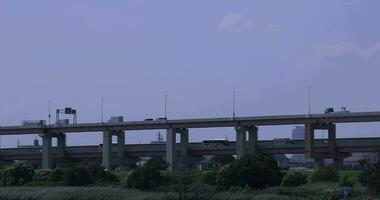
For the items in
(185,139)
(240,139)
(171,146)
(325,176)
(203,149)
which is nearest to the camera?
(325,176)

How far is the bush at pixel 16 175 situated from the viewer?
267ft

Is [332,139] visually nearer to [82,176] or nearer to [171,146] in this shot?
[171,146]

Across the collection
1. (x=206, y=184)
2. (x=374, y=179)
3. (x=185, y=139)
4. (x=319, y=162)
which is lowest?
(x=319, y=162)

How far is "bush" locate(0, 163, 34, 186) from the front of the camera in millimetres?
81363

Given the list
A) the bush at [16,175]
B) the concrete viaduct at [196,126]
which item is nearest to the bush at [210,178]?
the bush at [16,175]

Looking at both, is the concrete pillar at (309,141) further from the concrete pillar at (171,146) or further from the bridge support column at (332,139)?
the concrete pillar at (171,146)

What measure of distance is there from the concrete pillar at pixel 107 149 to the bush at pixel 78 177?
5257 centimetres

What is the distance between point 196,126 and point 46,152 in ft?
95.0

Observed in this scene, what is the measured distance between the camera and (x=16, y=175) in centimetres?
8306

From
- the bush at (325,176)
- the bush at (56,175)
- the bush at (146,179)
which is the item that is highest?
the bush at (146,179)

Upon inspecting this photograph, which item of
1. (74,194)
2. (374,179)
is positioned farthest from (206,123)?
(374,179)

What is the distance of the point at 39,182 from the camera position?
81.2 meters

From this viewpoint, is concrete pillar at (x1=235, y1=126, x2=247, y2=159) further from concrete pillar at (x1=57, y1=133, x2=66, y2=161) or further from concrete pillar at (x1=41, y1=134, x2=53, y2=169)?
concrete pillar at (x1=57, y1=133, x2=66, y2=161)

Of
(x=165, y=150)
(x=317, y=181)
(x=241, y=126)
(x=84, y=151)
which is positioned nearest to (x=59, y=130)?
(x=84, y=151)
